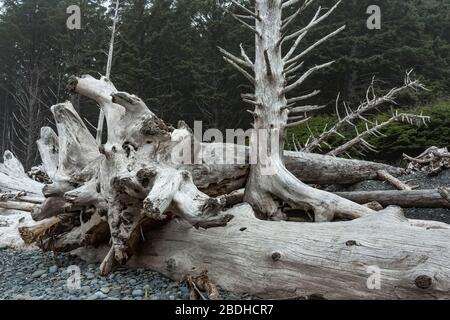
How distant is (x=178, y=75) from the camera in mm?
18469

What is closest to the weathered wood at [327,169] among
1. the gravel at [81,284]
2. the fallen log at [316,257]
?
the fallen log at [316,257]

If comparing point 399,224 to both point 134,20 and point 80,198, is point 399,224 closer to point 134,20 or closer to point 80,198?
point 80,198

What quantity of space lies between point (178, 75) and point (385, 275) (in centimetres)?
1687

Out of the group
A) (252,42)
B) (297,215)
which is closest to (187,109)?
(252,42)

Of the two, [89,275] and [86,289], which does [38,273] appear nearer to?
[89,275]

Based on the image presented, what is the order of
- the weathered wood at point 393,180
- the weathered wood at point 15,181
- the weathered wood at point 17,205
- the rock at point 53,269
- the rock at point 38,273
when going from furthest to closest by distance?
the weathered wood at point 15,181
the weathered wood at point 17,205
the weathered wood at point 393,180
the rock at point 53,269
the rock at point 38,273

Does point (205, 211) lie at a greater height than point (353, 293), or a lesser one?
greater

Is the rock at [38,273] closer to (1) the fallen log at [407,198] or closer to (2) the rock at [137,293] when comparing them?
(2) the rock at [137,293]

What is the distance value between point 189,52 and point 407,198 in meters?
15.4

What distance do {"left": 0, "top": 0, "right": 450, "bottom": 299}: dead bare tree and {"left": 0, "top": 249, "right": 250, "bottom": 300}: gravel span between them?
0.14 meters

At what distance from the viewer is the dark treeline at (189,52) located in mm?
16625

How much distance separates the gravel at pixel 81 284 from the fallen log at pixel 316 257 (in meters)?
0.17

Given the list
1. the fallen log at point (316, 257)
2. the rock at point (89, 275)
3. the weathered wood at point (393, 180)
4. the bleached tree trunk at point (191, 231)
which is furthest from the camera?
the weathered wood at point (393, 180)

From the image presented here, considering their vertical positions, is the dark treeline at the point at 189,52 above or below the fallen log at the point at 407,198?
above
